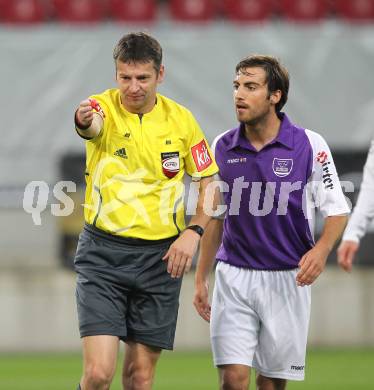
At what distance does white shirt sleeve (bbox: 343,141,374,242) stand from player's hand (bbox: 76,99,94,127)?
185 cm

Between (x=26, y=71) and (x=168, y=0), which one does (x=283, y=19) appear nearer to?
(x=168, y=0)

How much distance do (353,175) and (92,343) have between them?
5.48 m

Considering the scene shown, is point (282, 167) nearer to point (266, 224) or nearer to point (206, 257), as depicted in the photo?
point (266, 224)

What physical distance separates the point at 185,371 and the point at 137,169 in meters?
4.22

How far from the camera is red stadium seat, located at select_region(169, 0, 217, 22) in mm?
13234

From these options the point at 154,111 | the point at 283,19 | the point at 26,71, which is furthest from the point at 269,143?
the point at 283,19

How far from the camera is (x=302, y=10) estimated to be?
44.4 ft

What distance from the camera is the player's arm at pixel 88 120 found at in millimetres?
4984

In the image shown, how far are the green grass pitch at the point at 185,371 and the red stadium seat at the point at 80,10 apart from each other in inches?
180

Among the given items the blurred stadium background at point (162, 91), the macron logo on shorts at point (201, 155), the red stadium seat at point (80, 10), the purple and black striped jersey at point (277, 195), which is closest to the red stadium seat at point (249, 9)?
the blurred stadium background at point (162, 91)

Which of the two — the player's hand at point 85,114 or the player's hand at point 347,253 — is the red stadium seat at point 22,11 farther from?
the player's hand at point 85,114

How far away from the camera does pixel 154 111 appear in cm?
541

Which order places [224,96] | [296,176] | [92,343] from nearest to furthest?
1. [92,343]
2. [296,176]
3. [224,96]

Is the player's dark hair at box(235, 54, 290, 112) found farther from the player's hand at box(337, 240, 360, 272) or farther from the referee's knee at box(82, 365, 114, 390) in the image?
the referee's knee at box(82, 365, 114, 390)
